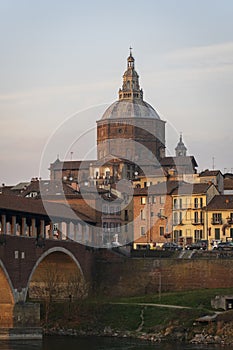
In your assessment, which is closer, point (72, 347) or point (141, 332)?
point (72, 347)

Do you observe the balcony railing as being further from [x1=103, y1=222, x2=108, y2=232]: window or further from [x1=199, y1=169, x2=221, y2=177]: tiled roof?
[x1=199, y1=169, x2=221, y2=177]: tiled roof

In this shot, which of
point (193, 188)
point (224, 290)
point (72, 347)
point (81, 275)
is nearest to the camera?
point (72, 347)

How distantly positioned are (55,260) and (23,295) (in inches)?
488

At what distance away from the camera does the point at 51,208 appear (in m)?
86.5

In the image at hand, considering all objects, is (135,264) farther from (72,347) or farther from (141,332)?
(72,347)

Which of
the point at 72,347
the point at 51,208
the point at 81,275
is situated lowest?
the point at 72,347

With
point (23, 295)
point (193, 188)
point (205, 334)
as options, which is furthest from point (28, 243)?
point (193, 188)

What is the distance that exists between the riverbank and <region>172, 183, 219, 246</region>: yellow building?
29.9 m

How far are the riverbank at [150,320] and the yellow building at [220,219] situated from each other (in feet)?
92.9

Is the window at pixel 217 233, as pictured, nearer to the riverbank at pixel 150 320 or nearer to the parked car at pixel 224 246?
the parked car at pixel 224 246

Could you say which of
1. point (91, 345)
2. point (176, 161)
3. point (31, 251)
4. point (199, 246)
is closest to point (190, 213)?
point (199, 246)

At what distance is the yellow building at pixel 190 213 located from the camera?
110812 mm

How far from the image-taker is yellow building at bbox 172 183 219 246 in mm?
110812

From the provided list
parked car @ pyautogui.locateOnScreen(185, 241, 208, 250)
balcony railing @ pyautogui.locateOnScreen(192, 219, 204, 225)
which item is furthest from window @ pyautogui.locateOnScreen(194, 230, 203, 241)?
parked car @ pyautogui.locateOnScreen(185, 241, 208, 250)
